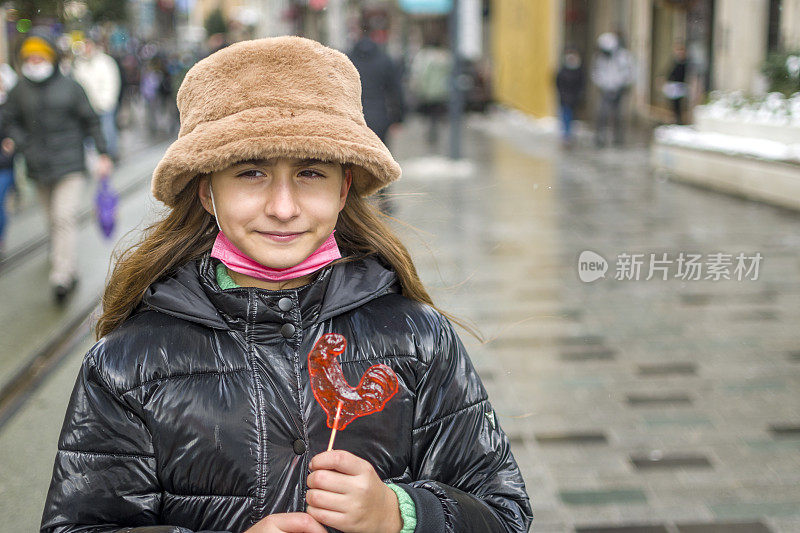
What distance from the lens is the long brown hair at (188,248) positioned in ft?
5.66

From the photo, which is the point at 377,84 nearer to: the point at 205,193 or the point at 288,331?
the point at 205,193

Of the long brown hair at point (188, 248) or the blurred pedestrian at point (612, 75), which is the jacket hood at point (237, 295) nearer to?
the long brown hair at point (188, 248)

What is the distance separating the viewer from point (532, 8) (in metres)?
22.5

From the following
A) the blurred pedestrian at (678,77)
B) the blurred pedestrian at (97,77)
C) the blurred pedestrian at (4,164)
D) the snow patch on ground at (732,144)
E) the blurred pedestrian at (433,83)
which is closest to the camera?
the blurred pedestrian at (4,164)

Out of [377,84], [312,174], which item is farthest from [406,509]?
[377,84]

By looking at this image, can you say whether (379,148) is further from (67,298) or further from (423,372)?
(67,298)

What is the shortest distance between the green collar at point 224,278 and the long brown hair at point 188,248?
0.07 m

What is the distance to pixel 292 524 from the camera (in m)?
1.37

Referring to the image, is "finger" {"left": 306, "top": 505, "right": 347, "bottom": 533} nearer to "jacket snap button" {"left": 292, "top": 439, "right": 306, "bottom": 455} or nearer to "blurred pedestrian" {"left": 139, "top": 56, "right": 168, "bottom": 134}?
"jacket snap button" {"left": 292, "top": 439, "right": 306, "bottom": 455}

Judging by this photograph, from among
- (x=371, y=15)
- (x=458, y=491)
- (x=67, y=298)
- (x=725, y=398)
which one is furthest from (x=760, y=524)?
(x=371, y=15)

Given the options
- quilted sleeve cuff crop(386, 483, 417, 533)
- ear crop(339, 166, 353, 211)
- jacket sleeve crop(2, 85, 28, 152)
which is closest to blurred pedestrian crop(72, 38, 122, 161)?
jacket sleeve crop(2, 85, 28, 152)

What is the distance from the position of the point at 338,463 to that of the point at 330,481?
0.09 feet

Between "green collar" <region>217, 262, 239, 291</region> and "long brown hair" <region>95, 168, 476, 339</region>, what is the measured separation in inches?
2.8

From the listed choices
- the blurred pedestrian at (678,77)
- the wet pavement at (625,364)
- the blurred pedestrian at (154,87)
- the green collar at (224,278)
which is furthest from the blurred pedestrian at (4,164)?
the blurred pedestrian at (678,77)
